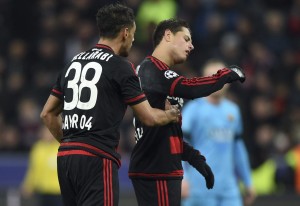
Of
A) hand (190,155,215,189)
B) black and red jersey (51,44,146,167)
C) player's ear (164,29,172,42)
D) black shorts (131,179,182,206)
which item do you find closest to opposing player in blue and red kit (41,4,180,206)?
black and red jersey (51,44,146,167)

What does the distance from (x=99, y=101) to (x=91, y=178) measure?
0.53 m

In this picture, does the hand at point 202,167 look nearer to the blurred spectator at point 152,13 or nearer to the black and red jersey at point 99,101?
the black and red jersey at point 99,101

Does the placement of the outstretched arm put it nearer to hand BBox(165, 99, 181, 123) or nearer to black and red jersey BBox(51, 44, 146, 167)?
hand BBox(165, 99, 181, 123)

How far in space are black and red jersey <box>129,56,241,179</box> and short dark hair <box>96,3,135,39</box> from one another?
0.49 metres

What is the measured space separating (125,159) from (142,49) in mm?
1920

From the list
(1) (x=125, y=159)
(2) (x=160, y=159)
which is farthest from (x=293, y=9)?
(2) (x=160, y=159)

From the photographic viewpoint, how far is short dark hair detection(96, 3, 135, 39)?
21.0ft

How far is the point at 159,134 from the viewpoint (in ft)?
22.1

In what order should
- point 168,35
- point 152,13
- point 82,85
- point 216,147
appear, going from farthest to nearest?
point 152,13 < point 216,147 < point 168,35 < point 82,85

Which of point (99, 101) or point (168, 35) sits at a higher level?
point (168, 35)

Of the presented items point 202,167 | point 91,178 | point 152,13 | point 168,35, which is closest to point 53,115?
point 91,178

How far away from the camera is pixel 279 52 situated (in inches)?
594

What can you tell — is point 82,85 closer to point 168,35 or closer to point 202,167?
point 168,35

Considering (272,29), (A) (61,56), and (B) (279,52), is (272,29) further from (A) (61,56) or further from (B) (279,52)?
(A) (61,56)
